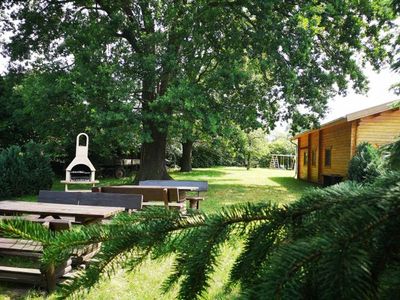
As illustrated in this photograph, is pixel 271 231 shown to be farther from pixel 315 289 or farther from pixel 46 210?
pixel 46 210

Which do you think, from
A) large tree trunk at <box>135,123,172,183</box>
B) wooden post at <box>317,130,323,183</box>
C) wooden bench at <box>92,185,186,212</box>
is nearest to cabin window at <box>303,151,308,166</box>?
wooden post at <box>317,130,323,183</box>

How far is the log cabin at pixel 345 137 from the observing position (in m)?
17.8

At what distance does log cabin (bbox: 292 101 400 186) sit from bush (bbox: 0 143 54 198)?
13.8 metres

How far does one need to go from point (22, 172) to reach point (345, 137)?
603 inches

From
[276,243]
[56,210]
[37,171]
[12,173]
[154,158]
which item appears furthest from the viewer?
[154,158]

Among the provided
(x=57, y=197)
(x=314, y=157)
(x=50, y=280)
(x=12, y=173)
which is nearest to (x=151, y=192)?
(x=57, y=197)

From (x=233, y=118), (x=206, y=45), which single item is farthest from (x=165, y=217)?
(x=206, y=45)

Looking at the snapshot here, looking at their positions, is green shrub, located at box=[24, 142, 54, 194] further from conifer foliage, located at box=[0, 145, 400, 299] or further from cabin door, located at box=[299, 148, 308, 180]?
cabin door, located at box=[299, 148, 308, 180]

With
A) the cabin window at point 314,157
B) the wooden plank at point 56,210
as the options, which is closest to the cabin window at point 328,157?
the cabin window at point 314,157

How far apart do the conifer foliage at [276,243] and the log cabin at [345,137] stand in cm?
1537

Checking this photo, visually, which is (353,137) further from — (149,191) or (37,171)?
(37,171)

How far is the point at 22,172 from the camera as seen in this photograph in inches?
575

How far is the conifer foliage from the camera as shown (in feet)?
2.23

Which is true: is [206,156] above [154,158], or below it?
above
